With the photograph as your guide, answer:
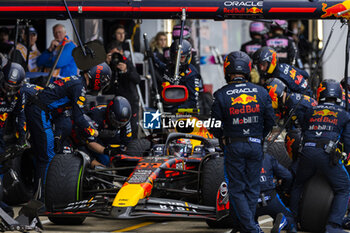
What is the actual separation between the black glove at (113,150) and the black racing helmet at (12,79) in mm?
1362

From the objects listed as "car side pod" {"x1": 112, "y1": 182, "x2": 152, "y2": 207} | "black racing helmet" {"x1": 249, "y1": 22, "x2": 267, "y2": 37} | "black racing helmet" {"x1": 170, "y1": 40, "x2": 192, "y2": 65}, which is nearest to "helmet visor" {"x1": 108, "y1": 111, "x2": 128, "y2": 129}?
"black racing helmet" {"x1": 170, "y1": 40, "x2": 192, "y2": 65}

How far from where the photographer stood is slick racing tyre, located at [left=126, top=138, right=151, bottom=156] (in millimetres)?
11078

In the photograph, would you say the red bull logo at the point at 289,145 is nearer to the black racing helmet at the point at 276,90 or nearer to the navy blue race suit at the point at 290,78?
the black racing helmet at the point at 276,90

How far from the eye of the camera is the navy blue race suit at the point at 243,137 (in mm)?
8564

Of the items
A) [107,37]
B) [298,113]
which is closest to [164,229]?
[298,113]

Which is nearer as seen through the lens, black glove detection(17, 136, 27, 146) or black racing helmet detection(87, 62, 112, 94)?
black racing helmet detection(87, 62, 112, 94)

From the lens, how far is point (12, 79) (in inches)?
426

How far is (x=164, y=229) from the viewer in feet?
32.2

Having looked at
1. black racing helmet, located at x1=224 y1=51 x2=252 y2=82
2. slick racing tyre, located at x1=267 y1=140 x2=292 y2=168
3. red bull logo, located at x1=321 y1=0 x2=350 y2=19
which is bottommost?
slick racing tyre, located at x1=267 y1=140 x2=292 y2=168

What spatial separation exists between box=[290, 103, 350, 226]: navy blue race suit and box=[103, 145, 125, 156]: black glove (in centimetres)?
250

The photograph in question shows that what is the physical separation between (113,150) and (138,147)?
0.34m

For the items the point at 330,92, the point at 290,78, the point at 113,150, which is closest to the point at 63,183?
the point at 113,150

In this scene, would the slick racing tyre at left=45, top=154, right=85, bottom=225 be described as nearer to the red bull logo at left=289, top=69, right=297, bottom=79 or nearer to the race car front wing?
the race car front wing

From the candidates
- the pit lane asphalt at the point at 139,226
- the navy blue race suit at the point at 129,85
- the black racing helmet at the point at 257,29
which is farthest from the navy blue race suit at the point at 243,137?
the black racing helmet at the point at 257,29
